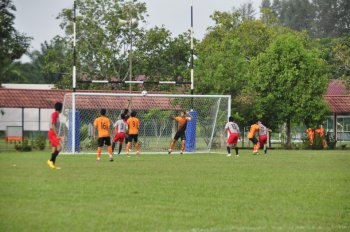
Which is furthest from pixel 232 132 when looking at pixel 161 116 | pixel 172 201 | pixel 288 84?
pixel 172 201

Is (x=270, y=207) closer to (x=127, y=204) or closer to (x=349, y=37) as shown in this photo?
(x=127, y=204)

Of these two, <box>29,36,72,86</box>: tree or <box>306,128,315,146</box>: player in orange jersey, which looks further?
<box>29,36,72,86</box>: tree

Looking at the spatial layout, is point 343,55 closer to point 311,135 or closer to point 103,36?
point 311,135

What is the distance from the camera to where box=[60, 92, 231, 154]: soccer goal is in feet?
128

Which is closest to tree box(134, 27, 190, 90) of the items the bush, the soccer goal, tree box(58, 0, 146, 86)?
tree box(58, 0, 146, 86)

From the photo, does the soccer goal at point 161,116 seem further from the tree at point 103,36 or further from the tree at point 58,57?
the tree at point 58,57

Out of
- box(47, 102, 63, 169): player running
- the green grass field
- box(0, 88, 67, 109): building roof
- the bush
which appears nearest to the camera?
the green grass field

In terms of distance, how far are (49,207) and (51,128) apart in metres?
11.4

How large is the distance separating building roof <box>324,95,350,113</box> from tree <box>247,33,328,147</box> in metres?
7.66

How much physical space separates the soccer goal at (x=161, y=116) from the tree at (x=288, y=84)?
10200mm

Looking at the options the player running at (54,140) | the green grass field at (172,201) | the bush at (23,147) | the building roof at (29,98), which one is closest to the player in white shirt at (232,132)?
the bush at (23,147)

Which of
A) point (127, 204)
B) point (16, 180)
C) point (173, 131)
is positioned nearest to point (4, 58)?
point (16, 180)

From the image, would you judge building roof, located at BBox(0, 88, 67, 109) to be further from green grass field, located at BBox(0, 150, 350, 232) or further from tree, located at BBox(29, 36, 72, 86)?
green grass field, located at BBox(0, 150, 350, 232)

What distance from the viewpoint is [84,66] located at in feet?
204
